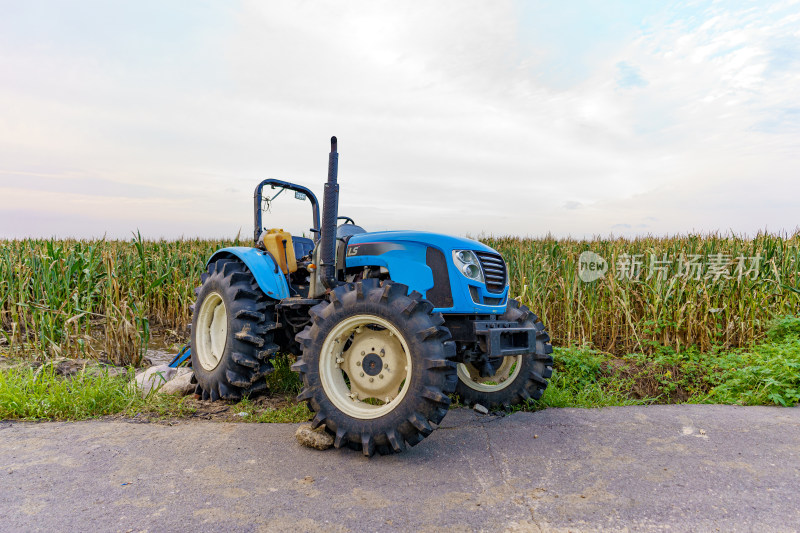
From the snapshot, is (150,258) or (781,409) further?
(150,258)

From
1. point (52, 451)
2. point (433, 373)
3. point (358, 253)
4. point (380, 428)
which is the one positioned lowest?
point (52, 451)

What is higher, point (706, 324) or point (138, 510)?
point (706, 324)

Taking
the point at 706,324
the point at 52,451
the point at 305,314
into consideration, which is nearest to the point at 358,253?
the point at 305,314

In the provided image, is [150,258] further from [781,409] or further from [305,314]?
[781,409]

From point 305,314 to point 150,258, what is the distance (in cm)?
626

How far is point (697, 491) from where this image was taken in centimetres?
334

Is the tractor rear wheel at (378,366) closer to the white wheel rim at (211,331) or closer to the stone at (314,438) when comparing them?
the stone at (314,438)

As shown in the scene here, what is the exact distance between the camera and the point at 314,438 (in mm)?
3883

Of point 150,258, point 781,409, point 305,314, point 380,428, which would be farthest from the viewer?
point 150,258

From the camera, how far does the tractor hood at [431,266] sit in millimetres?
4109

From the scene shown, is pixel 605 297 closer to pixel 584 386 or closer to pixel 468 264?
pixel 584 386

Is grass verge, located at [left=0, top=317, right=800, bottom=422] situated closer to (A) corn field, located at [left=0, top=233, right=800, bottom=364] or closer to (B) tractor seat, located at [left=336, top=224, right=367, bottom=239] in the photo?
(A) corn field, located at [left=0, top=233, right=800, bottom=364]

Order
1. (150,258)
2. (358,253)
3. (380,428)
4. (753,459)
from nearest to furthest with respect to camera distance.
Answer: (380,428) → (753,459) → (358,253) → (150,258)

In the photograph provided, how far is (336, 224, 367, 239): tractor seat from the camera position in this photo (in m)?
4.67
